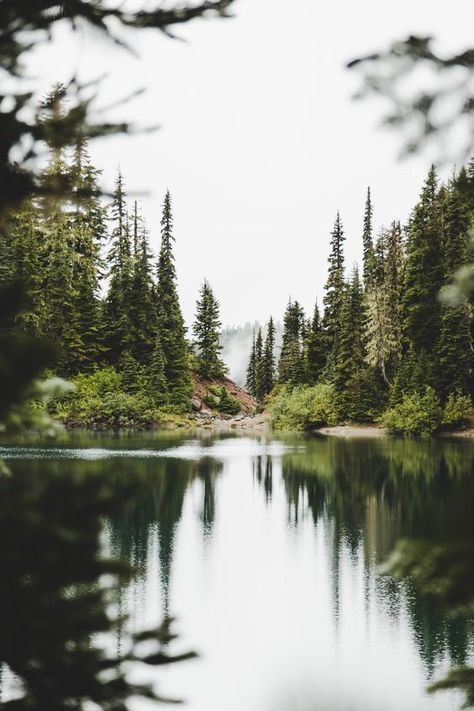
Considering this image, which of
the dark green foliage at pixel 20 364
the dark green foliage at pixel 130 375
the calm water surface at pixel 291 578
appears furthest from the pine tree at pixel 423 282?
the dark green foliage at pixel 20 364

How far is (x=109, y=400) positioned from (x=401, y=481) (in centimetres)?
2907

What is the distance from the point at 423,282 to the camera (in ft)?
156

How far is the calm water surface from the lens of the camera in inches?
402

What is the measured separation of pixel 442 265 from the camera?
45844mm

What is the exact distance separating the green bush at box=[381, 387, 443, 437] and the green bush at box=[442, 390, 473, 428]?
55 centimetres

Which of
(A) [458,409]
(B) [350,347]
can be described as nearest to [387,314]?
(B) [350,347]

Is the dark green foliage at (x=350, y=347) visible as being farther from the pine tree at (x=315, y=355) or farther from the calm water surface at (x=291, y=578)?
the calm water surface at (x=291, y=578)

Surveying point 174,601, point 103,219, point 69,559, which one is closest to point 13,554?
point 69,559

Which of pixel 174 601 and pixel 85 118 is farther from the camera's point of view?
pixel 174 601

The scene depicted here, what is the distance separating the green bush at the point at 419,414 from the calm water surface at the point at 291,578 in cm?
1265

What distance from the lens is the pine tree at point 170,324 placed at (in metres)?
57.8

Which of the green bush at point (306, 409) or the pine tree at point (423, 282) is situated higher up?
the pine tree at point (423, 282)

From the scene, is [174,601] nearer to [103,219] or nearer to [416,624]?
[416,624]

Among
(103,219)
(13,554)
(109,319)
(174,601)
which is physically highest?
(103,219)
